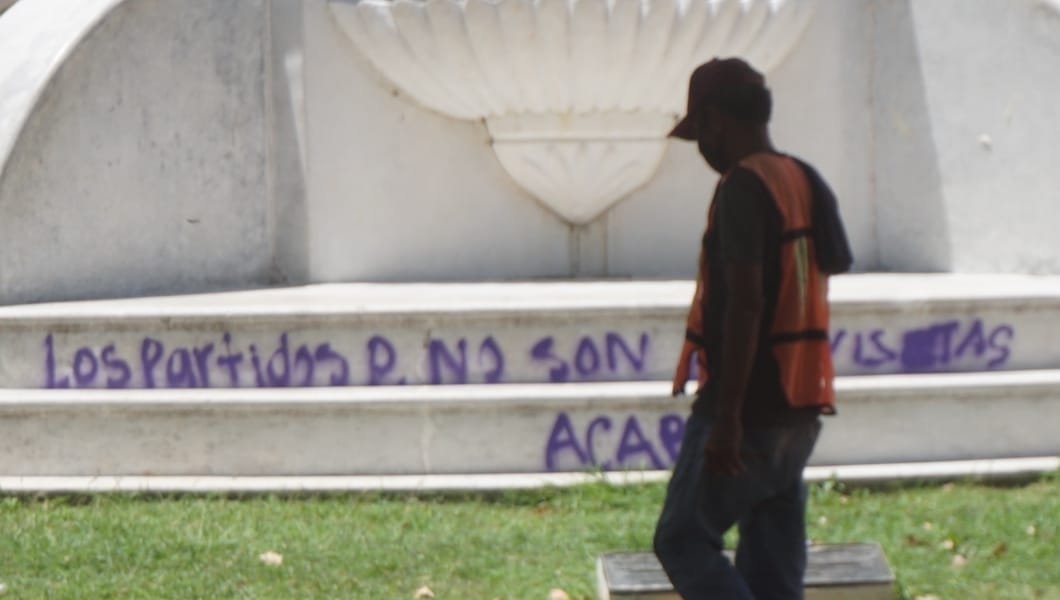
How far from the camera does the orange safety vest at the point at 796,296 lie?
3.40 m

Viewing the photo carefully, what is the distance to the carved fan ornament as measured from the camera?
6914 mm

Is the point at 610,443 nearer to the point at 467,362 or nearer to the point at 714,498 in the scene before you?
the point at 467,362

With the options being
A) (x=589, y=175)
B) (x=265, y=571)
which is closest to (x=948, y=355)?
(x=589, y=175)

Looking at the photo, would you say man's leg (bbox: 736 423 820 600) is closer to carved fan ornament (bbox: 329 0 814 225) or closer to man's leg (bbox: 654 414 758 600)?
man's leg (bbox: 654 414 758 600)

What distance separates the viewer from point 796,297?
11.2 feet

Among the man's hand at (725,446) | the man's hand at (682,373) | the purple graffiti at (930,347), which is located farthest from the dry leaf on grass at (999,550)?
the man's hand at (725,446)

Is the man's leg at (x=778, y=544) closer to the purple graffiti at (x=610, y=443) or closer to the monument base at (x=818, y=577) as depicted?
the monument base at (x=818, y=577)

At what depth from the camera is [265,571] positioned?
4.78m

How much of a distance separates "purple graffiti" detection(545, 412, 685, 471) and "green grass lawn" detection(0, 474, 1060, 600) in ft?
0.57

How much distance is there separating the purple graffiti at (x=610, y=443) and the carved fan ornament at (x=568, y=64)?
5.84ft

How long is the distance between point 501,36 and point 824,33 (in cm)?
160

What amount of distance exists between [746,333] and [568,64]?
3.81 meters

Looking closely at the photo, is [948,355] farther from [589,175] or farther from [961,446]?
[589,175]

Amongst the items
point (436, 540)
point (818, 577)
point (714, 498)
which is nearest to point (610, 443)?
point (436, 540)
